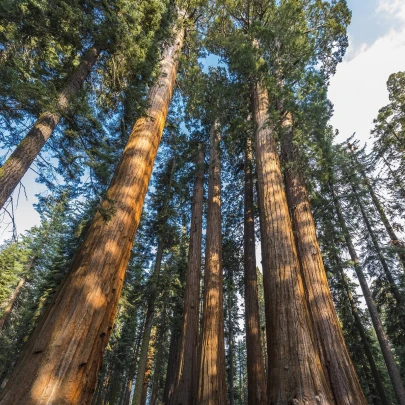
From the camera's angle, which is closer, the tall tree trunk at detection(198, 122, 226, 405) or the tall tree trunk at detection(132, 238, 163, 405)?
the tall tree trunk at detection(198, 122, 226, 405)

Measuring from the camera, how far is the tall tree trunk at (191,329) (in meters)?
5.40

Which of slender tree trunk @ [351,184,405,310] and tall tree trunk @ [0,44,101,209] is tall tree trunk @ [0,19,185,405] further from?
slender tree trunk @ [351,184,405,310]

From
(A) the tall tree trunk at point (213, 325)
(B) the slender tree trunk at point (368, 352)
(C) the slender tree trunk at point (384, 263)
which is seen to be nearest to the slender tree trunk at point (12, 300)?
(A) the tall tree trunk at point (213, 325)

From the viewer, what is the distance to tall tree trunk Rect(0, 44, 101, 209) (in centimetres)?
414

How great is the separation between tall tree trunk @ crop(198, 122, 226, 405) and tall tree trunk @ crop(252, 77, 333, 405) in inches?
83.5

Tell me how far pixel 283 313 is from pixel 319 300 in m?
1.72

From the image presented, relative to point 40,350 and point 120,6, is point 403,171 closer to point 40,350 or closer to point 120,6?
point 120,6

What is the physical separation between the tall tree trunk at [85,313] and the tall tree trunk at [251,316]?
541cm

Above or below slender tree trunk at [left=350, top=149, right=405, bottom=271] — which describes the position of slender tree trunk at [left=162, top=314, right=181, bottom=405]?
below

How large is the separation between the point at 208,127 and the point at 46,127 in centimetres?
798

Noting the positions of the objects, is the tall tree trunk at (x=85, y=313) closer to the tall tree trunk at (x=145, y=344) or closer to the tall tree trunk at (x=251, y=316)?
the tall tree trunk at (x=251, y=316)

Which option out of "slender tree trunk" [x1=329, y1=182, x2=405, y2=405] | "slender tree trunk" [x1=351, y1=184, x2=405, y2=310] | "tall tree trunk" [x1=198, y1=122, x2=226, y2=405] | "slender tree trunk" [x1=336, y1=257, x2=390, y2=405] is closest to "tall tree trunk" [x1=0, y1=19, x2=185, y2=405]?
"tall tree trunk" [x1=198, y1=122, x2=226, y2=405]

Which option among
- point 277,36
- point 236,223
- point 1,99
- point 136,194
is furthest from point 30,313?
point 277,36

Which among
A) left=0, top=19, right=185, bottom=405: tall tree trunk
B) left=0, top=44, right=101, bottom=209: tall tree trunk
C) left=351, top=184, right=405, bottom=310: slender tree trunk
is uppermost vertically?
left=351, top=184, right=405, bottom=310: slender tree trunk
